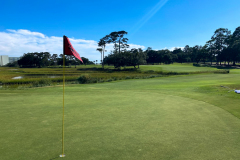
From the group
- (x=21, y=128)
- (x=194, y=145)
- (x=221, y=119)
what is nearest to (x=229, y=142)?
(x=194, y=145)

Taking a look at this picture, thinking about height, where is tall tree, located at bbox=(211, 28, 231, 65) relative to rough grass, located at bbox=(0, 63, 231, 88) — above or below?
above

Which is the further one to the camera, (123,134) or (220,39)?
(220,39)

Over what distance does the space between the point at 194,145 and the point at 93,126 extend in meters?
2.66

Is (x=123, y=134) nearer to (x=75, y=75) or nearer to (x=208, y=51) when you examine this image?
(x=75, y=75)

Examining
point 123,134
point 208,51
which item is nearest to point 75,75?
point 123,134

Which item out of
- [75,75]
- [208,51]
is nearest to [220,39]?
[208,51]

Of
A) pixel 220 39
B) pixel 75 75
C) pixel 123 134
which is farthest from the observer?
pixel 220 39

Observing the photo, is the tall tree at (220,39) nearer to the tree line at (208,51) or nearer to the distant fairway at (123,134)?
the tree line at (208,51)

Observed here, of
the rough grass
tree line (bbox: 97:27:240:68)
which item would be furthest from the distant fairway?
tree line (bbox: 97:27:240:68)

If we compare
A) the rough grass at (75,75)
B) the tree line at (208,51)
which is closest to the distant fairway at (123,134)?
the rough grass at (75,75)

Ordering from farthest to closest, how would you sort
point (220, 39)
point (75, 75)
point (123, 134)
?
point (220, 39), point (75, 75), point (123, 134)

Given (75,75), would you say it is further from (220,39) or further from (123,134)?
(220,39)

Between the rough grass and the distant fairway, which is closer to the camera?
the distant fairway

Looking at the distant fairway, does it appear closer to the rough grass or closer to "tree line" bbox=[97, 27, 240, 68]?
the rough grass
